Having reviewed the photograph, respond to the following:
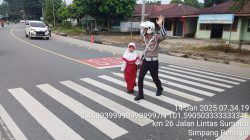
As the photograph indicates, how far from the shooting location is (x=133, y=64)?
6.71 metres

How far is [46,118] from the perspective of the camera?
4.92 meters

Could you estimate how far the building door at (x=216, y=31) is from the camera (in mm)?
29831

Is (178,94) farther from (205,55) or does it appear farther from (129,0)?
(129,0)

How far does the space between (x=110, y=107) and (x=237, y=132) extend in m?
2.61

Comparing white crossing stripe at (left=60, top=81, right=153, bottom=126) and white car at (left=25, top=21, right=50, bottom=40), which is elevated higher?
white car at (left=25, top=21, right=50, bottom=40)

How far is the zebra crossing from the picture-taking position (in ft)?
14.9

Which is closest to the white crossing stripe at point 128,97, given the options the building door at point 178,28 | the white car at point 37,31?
the white car at point 37,31

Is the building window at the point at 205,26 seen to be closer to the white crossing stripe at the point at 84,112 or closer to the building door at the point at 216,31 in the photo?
the building door at the point at 216,31

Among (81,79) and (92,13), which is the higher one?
(92,13)

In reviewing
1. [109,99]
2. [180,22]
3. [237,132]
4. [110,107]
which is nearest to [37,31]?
[180,22]

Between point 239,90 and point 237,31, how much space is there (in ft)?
68.6

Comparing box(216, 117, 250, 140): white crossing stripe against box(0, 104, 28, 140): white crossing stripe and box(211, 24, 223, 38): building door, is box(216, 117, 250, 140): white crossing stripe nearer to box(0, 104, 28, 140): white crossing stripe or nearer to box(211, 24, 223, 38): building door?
box(0, 104, 28, 140): white crossing stripe

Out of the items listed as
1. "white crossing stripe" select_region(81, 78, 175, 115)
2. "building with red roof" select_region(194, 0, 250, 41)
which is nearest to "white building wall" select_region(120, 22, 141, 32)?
"building with red roof" select_region(194, 0, 250, 41)

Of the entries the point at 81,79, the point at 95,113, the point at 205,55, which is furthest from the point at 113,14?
the point at 95,113
